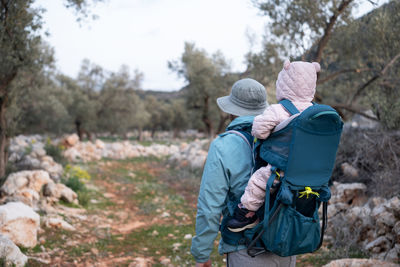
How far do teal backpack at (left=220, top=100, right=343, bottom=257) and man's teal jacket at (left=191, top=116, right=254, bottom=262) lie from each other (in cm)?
17

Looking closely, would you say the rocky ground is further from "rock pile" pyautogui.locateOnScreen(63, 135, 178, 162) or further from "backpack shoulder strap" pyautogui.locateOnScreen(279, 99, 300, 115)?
"rock pile" pyautogui.locateOnScreen(63, 135, 178, 162)

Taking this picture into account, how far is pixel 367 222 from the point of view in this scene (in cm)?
486

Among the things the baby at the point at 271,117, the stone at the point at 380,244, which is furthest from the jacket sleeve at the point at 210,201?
the stone at the point at 380,244

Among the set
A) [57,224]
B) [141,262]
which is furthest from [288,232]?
[57,224]

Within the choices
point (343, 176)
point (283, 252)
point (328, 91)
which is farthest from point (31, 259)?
point (328, 91)

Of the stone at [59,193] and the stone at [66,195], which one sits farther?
the stone at [66,195]

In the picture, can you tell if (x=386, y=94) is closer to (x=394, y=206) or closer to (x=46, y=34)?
(x=394, y=206)

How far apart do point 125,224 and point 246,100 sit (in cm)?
566

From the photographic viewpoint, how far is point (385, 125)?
696 centimetres

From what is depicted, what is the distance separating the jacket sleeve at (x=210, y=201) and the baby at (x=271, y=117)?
14cm

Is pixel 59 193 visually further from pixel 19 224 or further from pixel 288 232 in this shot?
pixel 288 232

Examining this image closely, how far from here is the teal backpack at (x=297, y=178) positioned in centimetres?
177

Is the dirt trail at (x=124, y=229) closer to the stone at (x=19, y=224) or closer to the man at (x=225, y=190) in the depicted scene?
the stone at (x=19, y=224)

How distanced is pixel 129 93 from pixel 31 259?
88.5ft
